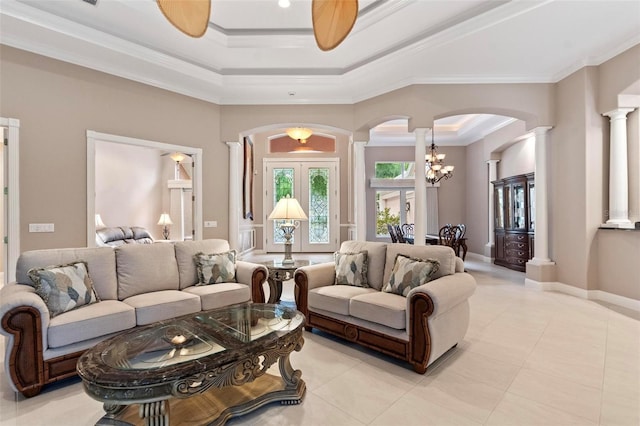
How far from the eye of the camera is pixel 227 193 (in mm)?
5676

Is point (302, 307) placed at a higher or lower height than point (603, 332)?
higher

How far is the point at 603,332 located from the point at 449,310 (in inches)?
78.0

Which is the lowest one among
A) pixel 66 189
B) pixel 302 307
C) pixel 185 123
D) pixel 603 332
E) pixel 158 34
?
pixel 603 332

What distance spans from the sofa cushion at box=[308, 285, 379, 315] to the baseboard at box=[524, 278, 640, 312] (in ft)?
11.1

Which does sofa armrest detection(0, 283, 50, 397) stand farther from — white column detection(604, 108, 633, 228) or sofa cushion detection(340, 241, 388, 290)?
white column detection(604, 108, 633, 228)

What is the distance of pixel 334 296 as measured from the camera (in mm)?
2992

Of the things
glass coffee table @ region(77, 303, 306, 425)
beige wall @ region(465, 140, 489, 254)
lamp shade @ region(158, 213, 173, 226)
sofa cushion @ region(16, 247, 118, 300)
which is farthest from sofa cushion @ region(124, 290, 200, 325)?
beige wall @ region(465, 140, 489, 254)

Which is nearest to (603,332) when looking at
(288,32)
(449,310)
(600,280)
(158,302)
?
(600,280)

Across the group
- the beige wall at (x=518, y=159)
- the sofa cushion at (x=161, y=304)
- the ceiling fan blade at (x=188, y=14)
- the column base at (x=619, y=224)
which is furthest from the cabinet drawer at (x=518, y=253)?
the ceiling fan blade at (x=188, y=14)

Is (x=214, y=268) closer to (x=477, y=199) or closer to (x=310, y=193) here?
(x=310, y=193)

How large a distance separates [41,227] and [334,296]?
12.0ft

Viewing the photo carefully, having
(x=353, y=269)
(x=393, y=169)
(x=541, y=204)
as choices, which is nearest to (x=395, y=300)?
(x=353, y=269)

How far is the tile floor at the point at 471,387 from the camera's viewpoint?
1924mm

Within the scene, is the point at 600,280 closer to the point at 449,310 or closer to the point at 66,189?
the point at 449,310
